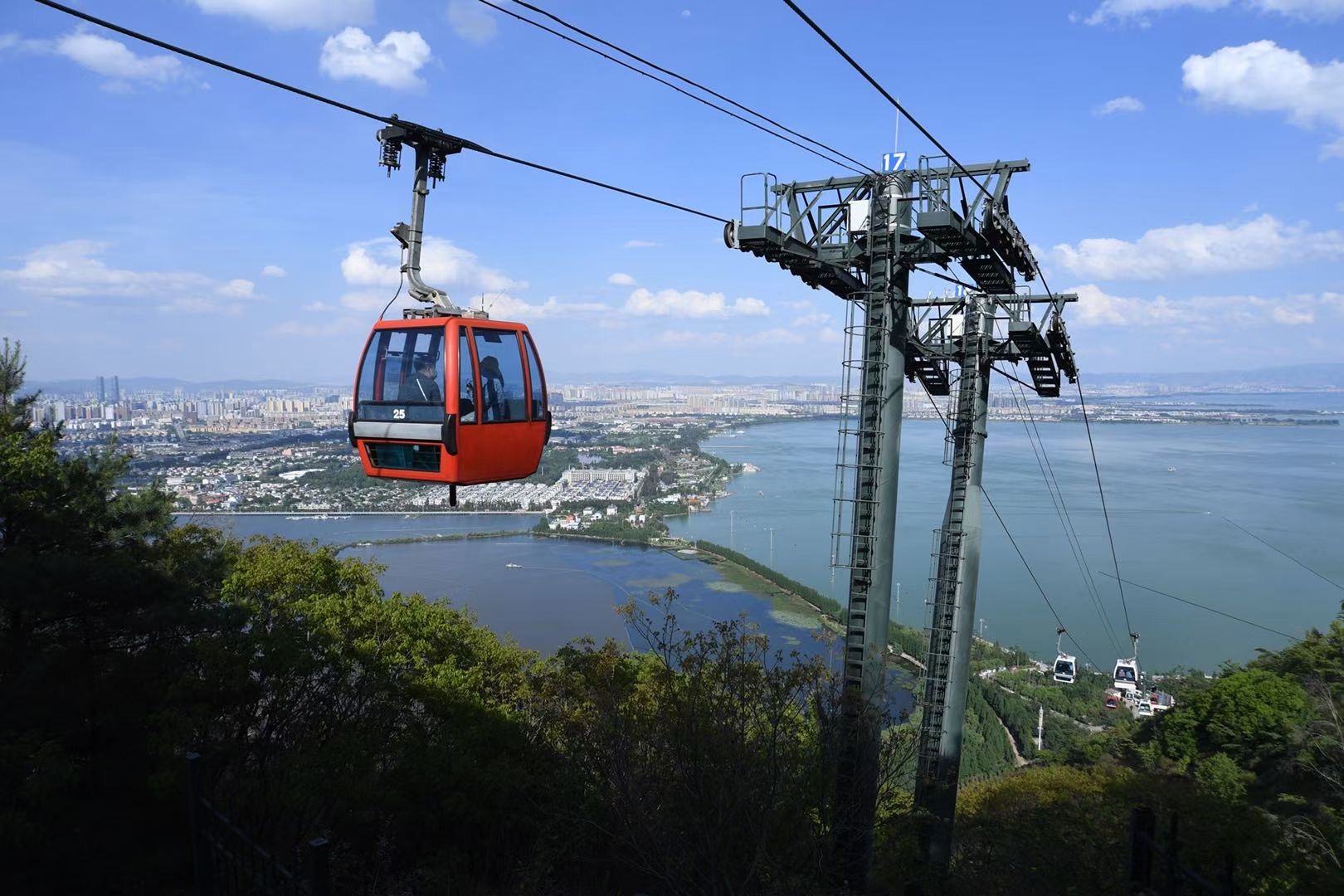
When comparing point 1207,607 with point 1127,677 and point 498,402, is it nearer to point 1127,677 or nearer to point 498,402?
point 1127,677

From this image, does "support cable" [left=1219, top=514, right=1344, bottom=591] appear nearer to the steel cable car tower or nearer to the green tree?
the steel cable car tower

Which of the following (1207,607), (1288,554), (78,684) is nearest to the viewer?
(78,684)

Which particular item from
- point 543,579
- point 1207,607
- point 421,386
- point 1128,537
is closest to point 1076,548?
point 1128,537

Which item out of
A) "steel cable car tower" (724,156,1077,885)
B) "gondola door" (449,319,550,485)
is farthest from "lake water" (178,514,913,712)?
"gondola door" (449,319,550,485)

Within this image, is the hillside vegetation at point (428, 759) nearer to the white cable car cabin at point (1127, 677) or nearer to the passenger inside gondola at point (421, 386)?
the passenger inside gondola at point (421, 386)

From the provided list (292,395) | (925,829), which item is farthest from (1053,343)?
(292,395)

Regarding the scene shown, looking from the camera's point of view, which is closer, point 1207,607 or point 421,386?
point 421,386

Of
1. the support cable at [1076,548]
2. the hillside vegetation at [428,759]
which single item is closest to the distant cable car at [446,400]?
the hillside vegetation at [428,759]
